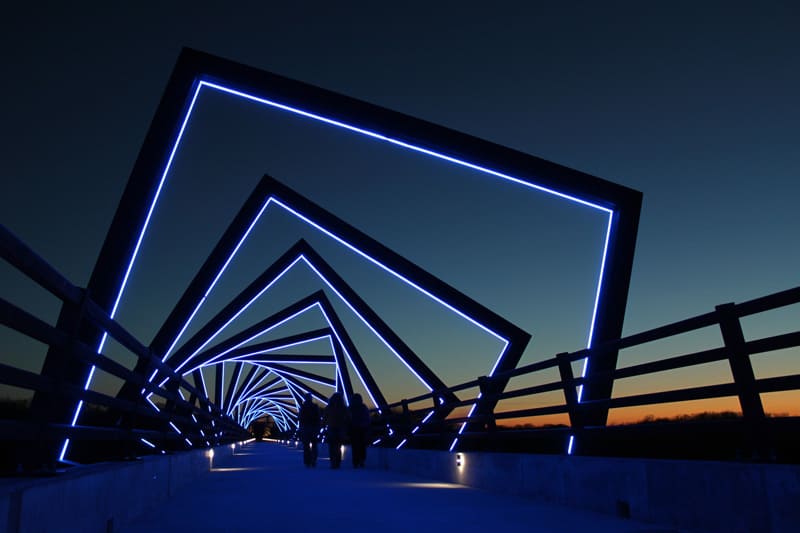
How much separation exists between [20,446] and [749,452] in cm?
438

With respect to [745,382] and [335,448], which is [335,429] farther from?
[745,382]

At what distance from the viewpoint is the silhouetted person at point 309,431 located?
16.7 metres

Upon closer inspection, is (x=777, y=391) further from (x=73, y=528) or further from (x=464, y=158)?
(x=464, y=158)

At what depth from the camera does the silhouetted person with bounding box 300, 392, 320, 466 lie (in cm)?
1674

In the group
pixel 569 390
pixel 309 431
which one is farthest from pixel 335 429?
pixel 569 390

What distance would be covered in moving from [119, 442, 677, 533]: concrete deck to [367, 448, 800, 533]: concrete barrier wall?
17 centimetres

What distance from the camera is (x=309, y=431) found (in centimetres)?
1788

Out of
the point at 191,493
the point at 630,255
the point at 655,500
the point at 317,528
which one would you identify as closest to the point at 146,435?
the point at 191,493

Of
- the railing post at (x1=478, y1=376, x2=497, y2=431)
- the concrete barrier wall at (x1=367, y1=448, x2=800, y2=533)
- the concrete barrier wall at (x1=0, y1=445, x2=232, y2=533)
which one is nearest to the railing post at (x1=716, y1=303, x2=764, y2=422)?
the concrete barrier wall at (x1=367, y1=448, x2=800, y2=533)

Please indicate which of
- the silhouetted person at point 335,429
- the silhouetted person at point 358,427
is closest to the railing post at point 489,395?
the silhouetted person at point 358,427

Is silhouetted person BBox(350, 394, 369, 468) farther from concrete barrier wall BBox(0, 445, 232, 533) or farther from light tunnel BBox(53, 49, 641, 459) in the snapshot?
concrete barrier wall BBox(0, 445, 232, 533)

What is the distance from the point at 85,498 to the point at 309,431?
553 inches

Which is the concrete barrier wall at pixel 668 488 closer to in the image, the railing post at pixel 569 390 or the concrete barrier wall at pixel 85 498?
the railing post at pixel 569 390

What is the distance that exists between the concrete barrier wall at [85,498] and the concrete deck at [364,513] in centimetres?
20
